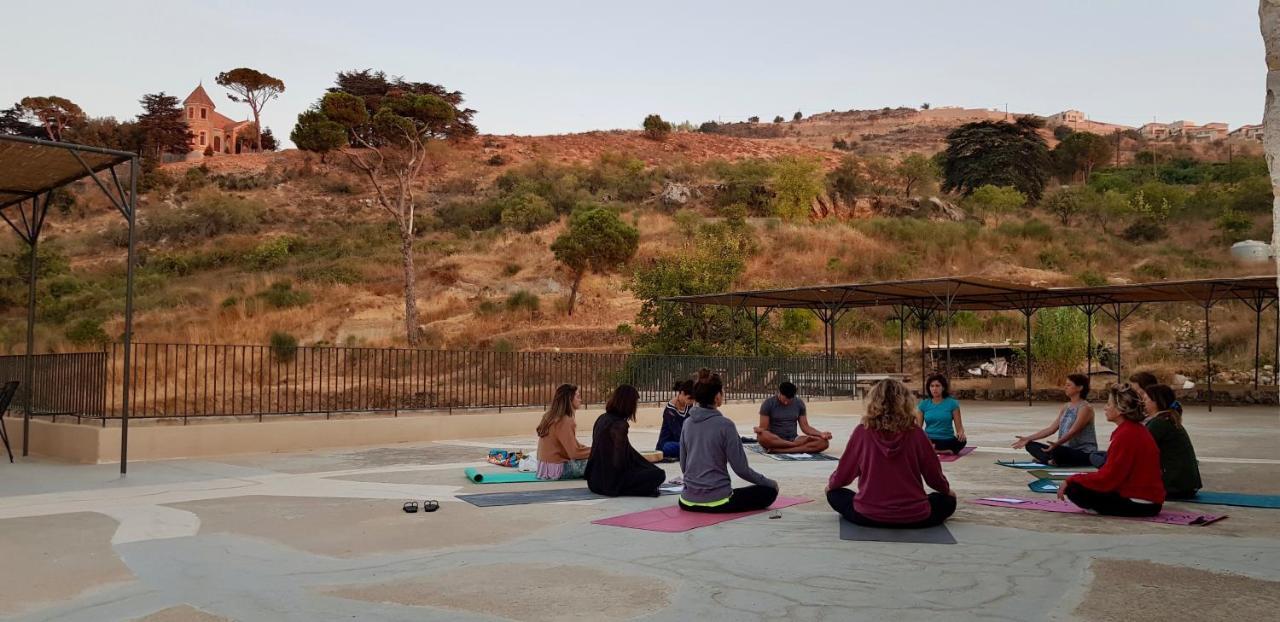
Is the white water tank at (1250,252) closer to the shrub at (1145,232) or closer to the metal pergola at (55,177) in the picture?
the shrub at (1145,232)

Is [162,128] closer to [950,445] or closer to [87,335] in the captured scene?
[87,335]

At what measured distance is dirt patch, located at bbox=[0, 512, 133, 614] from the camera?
4.95 m

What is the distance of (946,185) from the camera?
7025 cm

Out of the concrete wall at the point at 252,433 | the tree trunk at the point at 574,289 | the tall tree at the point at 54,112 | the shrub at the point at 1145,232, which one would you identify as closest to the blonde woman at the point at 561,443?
the concrete wall at the point at 252,433

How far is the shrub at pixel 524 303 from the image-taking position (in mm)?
39219

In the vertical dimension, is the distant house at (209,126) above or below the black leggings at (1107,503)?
above

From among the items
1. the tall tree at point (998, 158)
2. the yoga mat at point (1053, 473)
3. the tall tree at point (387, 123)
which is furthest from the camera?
the tall tree at point (998, 158)

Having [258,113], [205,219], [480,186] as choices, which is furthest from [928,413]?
[258,113]

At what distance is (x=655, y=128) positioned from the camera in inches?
3376

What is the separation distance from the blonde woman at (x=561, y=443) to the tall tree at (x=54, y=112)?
226 feet

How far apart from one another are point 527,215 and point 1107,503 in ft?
163

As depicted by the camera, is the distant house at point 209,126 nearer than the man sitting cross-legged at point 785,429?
No

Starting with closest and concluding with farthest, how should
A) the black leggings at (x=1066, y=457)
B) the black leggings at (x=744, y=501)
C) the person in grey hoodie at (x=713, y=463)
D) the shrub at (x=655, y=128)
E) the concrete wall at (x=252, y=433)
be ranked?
the person in grey hoodie at (x=713, y=463) → the black leggings at (x=744, y=501) → the black leggings at (x=1066, y=457) → the concrete wall at (x=252, y=433) → the shrub at (x=655, y=128)

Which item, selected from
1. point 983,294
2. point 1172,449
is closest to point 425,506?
point 1172,449
